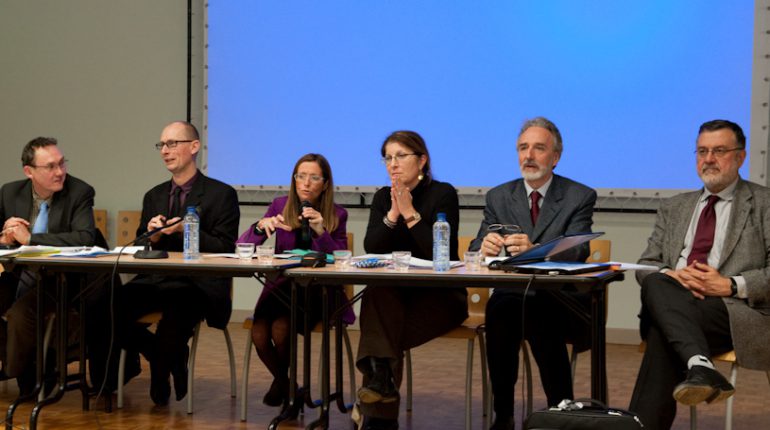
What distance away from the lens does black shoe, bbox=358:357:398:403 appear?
129 inches

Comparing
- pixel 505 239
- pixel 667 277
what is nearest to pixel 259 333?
pixel 505 239

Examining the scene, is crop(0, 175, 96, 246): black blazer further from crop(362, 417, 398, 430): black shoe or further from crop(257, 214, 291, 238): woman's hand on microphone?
crop(362, 417, 398, 430): black shoe

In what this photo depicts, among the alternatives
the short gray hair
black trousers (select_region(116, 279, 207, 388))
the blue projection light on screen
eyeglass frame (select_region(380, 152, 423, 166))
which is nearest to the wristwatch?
eyeglass frame (select_region(380, 152, 423, 166))

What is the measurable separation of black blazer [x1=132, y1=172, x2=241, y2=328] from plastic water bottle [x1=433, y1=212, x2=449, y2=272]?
4.08 feet

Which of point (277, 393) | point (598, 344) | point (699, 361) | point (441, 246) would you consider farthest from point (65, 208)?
point (699, 361)

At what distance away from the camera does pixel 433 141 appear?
622 cm

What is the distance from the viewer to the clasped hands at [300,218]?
12.6 ft

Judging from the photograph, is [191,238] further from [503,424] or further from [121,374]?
[503,424]

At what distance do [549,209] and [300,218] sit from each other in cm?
105

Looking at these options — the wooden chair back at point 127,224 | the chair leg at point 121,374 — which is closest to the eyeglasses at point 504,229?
the chair leg at point 121,374

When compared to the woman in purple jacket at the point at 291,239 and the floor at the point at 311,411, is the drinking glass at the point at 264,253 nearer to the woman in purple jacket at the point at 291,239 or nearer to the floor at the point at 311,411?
the woman in purple jacket at the point at 291,239

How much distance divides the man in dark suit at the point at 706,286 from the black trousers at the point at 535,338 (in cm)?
30

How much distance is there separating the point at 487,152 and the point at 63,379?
10.6ft

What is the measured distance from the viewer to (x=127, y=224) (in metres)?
6.88
